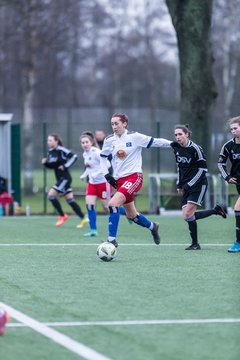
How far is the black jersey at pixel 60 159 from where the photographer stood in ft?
66.0

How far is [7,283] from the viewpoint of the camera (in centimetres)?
1051

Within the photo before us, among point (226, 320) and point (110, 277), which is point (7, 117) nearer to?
point (110, 277)

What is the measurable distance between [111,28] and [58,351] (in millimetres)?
62157

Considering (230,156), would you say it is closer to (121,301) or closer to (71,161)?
(121,301)

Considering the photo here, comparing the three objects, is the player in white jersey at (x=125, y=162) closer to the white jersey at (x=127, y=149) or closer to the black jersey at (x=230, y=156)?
the white jersey at (x=127, y=149)

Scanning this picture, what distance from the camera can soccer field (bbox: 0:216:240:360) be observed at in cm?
705

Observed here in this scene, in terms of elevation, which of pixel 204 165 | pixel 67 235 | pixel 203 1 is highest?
pixel 203 1

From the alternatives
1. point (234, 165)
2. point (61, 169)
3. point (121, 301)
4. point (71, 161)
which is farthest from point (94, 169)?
point (121, 301)

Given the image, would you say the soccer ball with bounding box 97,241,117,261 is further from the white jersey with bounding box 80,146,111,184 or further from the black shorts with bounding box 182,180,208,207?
the white jersey with bounding box 80,146,111,184

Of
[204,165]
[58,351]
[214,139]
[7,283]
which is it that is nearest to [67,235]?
[204,165]

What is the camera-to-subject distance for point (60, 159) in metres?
20.3

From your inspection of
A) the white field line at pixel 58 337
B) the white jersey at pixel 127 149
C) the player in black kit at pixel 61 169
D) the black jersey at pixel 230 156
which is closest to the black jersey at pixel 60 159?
the player in black kit at pixel 61 169

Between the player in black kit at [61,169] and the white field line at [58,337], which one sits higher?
the player in black kit at [61,169]

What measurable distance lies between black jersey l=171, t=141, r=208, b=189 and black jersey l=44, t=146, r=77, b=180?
6.01 metres
